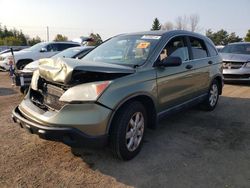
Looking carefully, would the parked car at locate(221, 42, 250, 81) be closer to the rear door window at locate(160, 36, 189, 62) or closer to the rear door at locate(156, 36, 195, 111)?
the rear door at locate(156, 36, 195, 111)

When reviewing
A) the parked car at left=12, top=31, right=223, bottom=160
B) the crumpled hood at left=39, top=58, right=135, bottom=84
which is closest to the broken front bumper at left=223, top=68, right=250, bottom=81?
the parked car at left=12, top=31, right=223, bottom=160

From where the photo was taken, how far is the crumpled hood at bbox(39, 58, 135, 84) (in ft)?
10.7

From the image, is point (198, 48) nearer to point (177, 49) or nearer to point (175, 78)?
point (177, 49)

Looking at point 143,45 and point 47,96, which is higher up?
point 143,45

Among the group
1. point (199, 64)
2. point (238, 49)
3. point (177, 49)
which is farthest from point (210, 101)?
point (238, 49)

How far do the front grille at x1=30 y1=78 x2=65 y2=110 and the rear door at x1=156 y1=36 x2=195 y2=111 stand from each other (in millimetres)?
1461

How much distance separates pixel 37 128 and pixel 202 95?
11.8 feet

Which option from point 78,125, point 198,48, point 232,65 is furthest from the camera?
point 232,65

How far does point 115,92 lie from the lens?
3342 millimetres

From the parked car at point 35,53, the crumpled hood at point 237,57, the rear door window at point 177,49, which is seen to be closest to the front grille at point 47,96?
the rear door window at point 177,49

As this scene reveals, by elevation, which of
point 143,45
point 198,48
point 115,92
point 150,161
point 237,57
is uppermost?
point 143,45

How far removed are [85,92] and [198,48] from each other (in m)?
3.16

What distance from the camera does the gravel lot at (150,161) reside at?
10.7ft

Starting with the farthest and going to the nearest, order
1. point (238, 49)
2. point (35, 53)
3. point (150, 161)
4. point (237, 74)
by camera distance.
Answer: point (35, 53) → point (238, 49) → point (237, 74) → point (150, 161)
